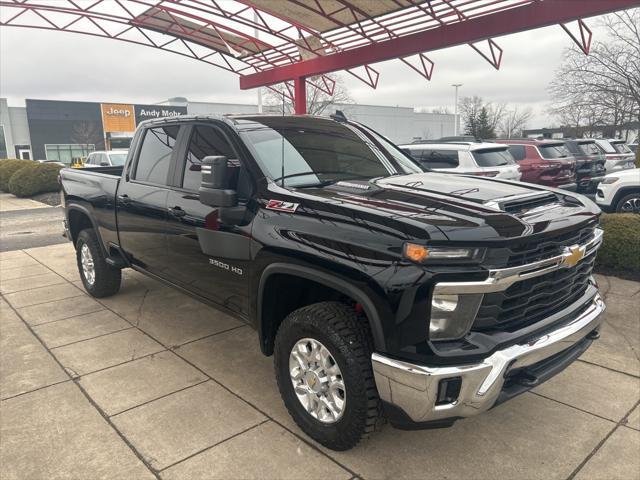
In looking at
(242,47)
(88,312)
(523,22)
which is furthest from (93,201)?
(242,47)

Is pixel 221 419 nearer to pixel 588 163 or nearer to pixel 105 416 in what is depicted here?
pixel 105 416

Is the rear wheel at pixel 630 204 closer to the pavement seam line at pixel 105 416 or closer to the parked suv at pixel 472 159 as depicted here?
the parked suv at pixel 472 159

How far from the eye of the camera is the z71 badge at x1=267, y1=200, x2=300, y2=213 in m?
2.95

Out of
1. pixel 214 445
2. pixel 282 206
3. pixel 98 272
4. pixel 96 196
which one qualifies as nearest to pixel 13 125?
pixel 98 272

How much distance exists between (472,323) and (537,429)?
50.0 inches

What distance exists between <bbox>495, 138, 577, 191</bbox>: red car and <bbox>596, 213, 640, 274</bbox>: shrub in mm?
5391

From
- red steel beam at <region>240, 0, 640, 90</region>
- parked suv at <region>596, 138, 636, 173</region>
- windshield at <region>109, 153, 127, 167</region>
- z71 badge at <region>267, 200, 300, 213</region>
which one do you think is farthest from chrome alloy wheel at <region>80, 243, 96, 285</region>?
parked suv at <region>596, 138, 636, 173</region>

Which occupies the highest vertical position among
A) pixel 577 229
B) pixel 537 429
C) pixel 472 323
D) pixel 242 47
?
pixel 242 47

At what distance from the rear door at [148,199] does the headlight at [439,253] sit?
241cm

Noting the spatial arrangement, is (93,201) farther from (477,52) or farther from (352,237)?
(477,52)

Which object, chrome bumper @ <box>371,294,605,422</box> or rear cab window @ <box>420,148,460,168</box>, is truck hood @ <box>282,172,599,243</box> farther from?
rear cab window @ <box>420,148,460,168</box>

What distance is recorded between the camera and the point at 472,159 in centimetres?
990

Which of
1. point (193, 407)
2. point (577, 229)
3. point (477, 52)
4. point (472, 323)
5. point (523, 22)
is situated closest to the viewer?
point (472, 323)

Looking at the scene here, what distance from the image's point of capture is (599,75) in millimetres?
18984
